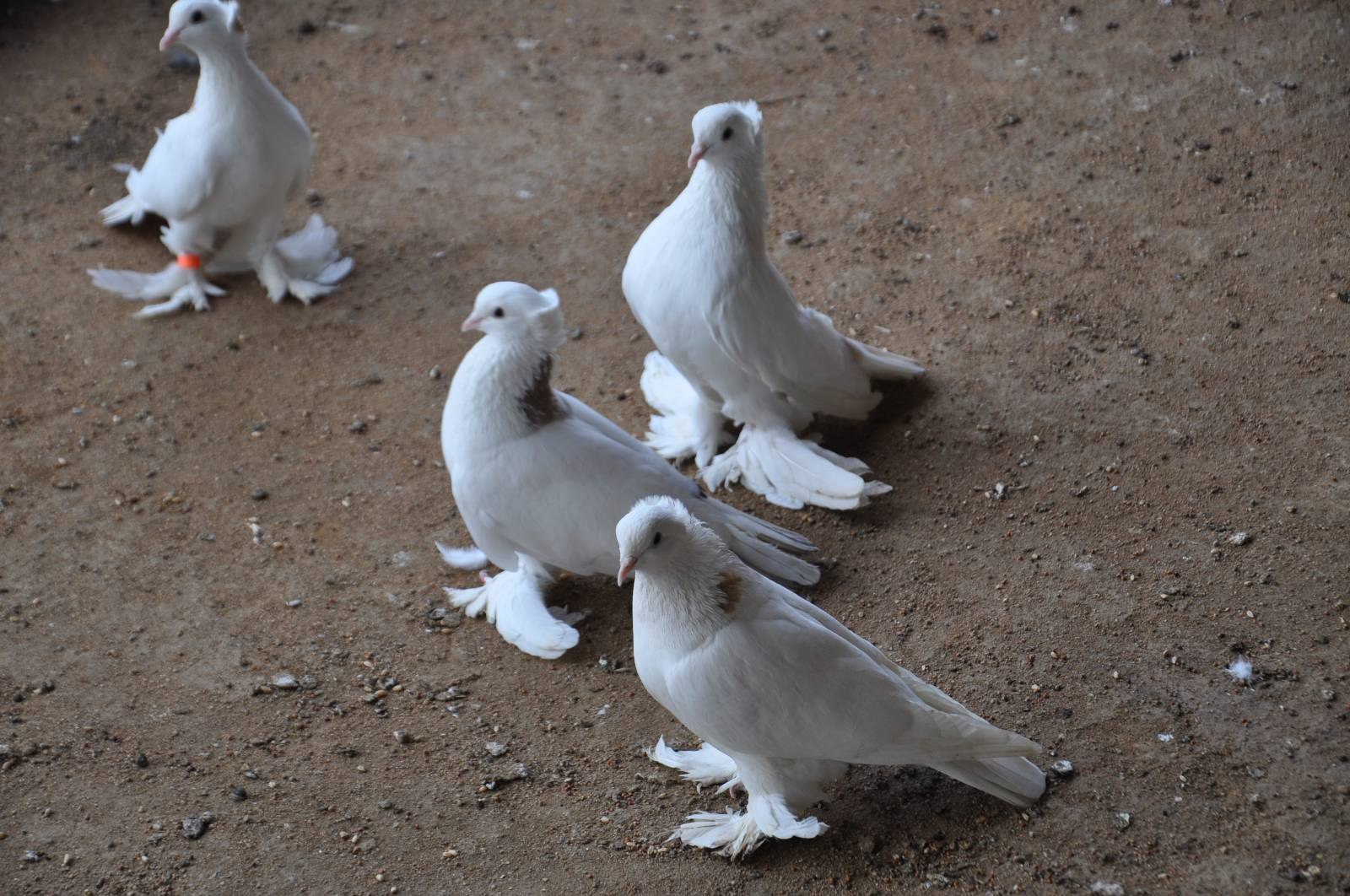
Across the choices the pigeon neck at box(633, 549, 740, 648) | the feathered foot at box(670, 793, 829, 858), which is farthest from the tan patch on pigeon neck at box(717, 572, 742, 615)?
the feathered foot at box(670, 793, 829, 858)

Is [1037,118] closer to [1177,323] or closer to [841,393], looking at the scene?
[1177,323]

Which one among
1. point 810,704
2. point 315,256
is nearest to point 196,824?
point 810,704

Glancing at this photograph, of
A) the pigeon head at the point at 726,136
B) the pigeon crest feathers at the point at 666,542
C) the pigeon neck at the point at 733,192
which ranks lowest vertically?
the pigeon crest feathers at the point at 666,542

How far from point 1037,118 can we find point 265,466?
14.5ft

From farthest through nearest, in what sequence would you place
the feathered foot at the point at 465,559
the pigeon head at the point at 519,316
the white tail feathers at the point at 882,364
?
the white tail feathers at the point at 882,364 → the feathered foot at the point at 465,559 → the pigeon head at the point at 519,316

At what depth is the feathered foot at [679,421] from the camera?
511cm

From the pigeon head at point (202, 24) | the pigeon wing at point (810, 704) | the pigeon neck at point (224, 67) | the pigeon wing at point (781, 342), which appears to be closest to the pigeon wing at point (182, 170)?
the pigeon neck at point (224, 67)

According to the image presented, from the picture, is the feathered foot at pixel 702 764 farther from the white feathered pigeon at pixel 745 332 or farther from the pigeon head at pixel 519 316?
the pigeon head at pixel 519 316

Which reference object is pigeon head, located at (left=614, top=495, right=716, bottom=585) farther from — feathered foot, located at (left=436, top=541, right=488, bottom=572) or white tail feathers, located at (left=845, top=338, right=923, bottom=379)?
white tail feathers, located at (left=845, top=338, right=923, bottom=379)

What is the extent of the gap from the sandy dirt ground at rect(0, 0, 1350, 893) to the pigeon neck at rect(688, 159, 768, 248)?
1076 millimetres

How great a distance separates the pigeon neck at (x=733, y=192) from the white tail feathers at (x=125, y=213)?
137 inches

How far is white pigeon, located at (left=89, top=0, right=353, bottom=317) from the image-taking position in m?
5.78

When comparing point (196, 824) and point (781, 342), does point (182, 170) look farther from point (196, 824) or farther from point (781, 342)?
point (196, 824)

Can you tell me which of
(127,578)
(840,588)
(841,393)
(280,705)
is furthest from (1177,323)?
(127,578)
